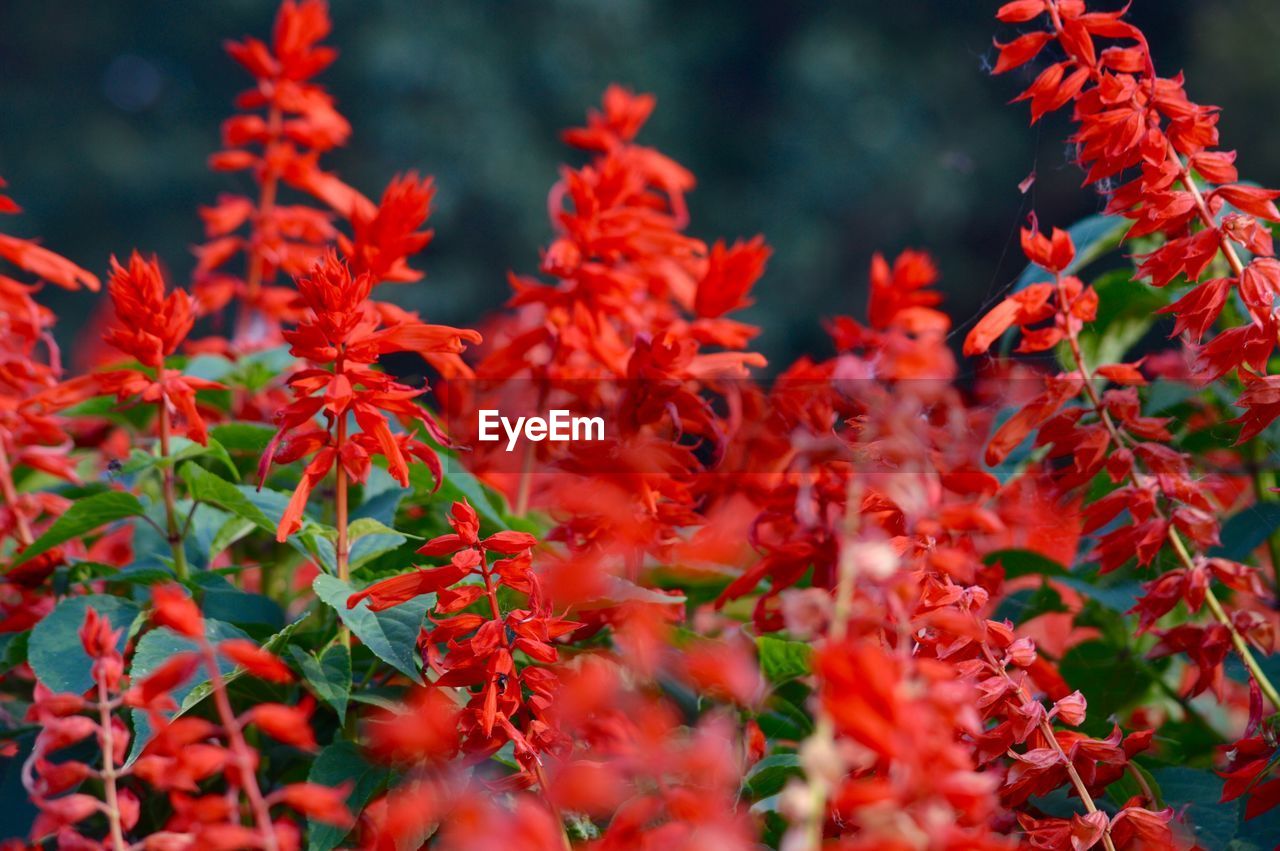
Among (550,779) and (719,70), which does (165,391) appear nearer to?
(550,779)

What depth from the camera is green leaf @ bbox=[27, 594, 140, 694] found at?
78 cm

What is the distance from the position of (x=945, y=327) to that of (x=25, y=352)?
775mm

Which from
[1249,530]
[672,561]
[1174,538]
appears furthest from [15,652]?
[1249,530]

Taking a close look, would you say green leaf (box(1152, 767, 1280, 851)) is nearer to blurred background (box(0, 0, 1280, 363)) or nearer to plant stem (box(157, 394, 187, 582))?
plant stem (box(157, 394, 187, 582))

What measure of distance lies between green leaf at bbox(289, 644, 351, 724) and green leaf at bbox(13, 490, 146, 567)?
0.61 ft

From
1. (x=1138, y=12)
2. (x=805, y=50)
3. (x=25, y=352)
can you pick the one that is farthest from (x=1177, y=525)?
(x=805, y=50)

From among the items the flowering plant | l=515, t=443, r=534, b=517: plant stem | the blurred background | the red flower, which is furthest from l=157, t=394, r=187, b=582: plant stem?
the blurred background

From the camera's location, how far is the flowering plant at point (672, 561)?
52 centimetres

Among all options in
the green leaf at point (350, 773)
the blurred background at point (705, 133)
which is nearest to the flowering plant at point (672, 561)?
the green leaf at point (350, 773)

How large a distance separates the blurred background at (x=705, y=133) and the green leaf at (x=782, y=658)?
5.48 meters

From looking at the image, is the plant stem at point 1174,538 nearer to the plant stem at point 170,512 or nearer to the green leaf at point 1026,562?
the green leaf at point 1026,562

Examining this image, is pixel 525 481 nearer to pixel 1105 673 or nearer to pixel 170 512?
pixel 170 512

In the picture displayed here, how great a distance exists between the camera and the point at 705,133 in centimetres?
734

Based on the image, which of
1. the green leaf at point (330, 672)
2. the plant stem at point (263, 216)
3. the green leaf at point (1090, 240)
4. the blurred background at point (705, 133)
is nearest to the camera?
the green leaf at point (330, 672)
